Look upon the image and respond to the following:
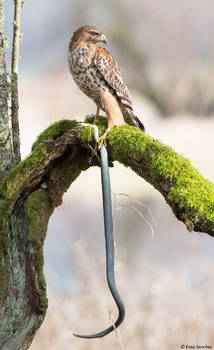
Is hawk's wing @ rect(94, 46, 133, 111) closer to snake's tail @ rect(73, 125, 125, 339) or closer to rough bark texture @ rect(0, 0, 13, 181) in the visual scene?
snake's tail @ rect(73, 125, 125, 339)

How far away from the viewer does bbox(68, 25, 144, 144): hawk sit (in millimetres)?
3607

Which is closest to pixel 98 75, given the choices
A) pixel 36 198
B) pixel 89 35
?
pixel 89 35

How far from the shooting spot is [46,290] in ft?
11.2

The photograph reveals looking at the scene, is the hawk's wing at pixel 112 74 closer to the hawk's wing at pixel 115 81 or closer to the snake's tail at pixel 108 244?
the hawk's wing at pixel 115 81

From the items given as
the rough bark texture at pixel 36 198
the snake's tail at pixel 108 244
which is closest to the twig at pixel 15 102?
the rough bark texture at pixel 36 198

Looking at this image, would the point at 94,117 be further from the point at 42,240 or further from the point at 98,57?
the point at 42,240

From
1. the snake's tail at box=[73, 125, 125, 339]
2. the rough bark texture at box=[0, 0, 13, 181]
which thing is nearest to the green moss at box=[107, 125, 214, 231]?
the snake's tail at box=[73, 125, 125, 339]

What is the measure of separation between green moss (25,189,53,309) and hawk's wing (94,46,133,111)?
108 cm

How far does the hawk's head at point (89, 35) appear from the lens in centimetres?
377

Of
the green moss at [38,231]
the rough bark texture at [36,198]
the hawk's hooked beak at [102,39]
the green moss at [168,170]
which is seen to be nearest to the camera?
the green moss at [168,170]

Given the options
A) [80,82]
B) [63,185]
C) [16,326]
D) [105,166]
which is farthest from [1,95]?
[16,326]

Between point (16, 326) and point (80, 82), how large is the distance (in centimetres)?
203

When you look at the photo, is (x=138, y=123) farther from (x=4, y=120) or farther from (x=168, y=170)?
(x=4, y=120)

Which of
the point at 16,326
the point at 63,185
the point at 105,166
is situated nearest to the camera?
the point at 105,166
